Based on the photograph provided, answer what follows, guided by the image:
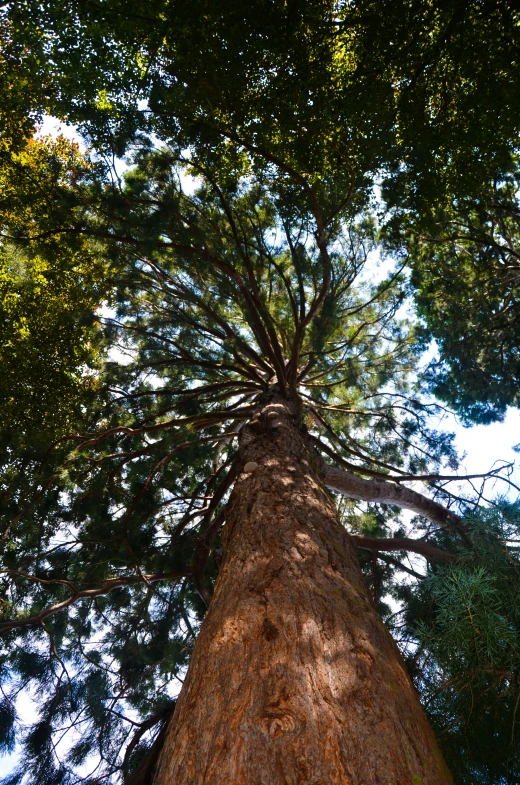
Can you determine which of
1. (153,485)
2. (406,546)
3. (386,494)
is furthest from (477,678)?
(153,485)

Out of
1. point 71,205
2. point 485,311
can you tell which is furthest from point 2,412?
A: point 485,311

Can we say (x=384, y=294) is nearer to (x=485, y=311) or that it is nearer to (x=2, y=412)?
(x=485, y=311)

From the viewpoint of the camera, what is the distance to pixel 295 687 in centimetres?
141

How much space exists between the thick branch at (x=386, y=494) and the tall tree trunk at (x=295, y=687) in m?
2.53

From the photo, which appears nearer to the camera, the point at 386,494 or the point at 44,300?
the point at 386,494

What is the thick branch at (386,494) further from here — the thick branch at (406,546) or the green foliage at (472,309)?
the green foliage at (472,309)

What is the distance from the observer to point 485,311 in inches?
291

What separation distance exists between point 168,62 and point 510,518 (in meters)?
4.79

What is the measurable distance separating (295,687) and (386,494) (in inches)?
150

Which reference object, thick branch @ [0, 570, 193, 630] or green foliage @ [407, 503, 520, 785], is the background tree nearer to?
thick branch @ [0, 570, 193, 630]

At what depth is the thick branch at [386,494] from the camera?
16.0 feet

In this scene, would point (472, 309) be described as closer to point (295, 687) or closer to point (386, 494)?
point (386, 494)

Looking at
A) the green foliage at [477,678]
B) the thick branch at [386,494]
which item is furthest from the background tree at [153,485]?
the green foliage at [477,678]

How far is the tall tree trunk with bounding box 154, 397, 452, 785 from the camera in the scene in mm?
1217
